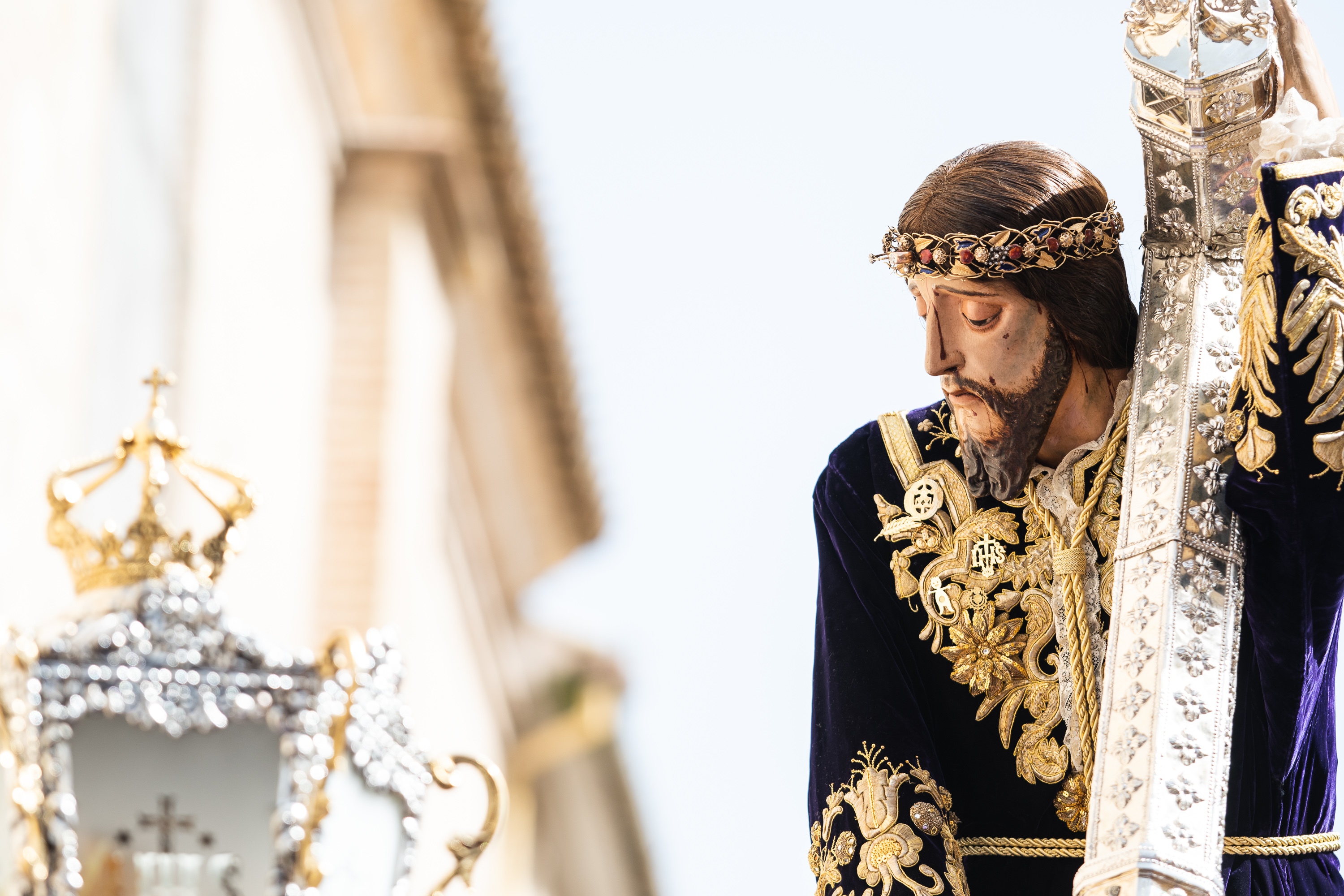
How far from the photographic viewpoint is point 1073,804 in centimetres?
305

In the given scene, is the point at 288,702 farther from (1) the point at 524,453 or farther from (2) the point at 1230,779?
(1) the point at 524,453

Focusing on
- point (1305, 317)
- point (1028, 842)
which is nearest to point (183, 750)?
point (1028, 842)

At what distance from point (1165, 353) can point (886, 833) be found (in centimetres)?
71

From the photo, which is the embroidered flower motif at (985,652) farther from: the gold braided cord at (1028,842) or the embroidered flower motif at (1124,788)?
the embroidered flower motif at (1124,788)

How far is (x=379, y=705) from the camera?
12.3ft

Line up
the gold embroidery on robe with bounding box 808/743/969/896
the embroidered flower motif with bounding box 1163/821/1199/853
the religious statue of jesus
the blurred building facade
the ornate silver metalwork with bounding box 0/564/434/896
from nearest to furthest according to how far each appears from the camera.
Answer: the embroidered flower motif with bounding box 1163/821/1199/853
the religious statue of jesus
the gold embroidery on robe with bounding box 808/743/969/896
the ornate silver metalwork with bounding box 0/564/434/896
the blurred building facade

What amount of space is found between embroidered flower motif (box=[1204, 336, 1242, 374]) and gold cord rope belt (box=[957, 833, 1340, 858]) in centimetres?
58

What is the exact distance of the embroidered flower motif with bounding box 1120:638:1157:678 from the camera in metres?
2.85

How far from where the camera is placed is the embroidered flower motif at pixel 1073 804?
120 inches

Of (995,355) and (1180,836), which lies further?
(995,355)

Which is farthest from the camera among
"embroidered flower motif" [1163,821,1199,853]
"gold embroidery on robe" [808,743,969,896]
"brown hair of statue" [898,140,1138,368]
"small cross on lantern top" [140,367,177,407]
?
"small cross on lantern top" [140,367,177,407]

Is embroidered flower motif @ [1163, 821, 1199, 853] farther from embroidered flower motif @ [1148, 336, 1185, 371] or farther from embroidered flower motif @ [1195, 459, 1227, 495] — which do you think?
embroidered flower motif @ [1148, 336, 1185, 371]

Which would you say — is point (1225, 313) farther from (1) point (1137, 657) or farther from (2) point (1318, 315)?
(1) point (1137, 657)

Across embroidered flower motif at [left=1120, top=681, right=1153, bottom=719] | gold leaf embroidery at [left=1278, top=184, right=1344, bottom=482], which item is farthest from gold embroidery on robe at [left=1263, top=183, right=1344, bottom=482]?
embroidered flower motif at [left=1120, top=681, right=1153, bottom=719]
